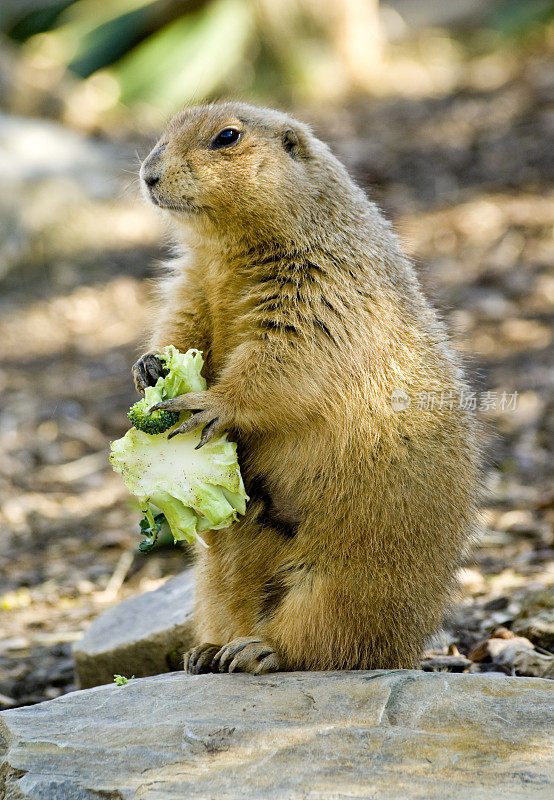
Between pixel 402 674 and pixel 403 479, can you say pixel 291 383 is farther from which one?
pixel 402 674

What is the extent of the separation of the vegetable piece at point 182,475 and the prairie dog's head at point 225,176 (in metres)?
0.66

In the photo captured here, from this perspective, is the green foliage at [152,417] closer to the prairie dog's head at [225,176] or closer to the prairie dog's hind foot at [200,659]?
the prairie dog's head at [225,176]

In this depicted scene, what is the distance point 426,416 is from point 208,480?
921 millimetres

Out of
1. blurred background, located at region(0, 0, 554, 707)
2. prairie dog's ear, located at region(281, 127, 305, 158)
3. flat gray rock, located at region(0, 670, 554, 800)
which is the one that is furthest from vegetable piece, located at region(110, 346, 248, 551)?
blurred background, located at region(0, 0, 554, 707)

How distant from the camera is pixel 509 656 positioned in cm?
456

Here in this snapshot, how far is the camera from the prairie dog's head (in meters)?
4.12

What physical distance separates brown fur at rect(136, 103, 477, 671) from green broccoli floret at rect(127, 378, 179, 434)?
19 cm

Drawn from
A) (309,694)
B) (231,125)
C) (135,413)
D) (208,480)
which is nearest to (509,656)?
(309,694)

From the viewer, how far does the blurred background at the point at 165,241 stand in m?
6.25

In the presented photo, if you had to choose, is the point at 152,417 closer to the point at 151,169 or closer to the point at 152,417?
the point at 152,417

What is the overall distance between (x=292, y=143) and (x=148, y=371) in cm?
123

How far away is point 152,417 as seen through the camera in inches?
152

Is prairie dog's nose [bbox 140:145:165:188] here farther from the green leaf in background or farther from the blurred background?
the green leaf in background

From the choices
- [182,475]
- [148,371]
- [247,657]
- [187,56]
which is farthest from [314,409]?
[187,56]
